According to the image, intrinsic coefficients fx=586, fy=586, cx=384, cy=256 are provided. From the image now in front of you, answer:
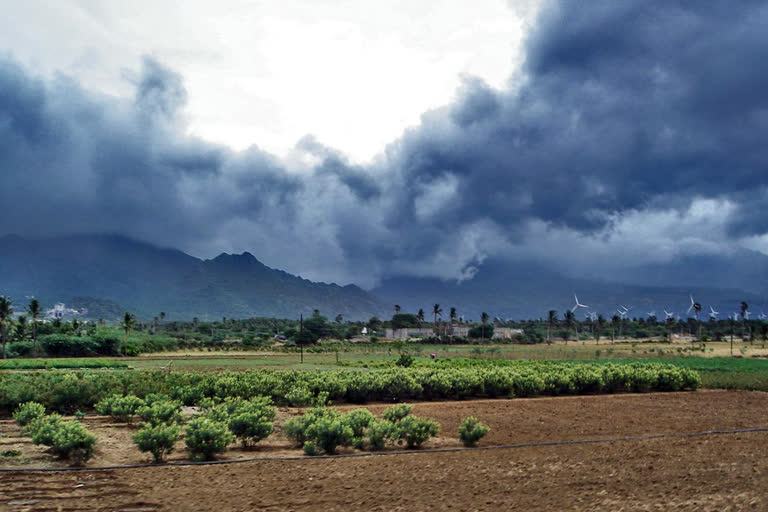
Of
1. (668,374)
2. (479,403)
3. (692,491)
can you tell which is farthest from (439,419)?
(668,374)

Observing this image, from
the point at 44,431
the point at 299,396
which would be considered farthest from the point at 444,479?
the point at 299,396

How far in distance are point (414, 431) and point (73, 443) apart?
816 cm

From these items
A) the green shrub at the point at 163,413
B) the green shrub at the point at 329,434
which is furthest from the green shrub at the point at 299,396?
the green shrub at the point at 329,434

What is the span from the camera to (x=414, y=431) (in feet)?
50.3

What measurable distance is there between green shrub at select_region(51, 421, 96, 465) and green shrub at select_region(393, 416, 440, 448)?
732 centimetres

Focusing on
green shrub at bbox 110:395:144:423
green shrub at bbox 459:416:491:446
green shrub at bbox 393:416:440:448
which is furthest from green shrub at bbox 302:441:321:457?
green shrub at bbox 110:395:144:423

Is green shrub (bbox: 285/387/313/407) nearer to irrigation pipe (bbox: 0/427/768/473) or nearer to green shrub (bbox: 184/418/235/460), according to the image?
irrigation pipe (bbox: 0/427/768/473)

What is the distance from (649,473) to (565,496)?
3.04 m

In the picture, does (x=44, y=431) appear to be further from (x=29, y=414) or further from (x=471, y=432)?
(x=471, y=432)

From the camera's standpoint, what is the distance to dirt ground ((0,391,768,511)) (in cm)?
1082

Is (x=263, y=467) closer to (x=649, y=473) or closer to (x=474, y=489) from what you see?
(x=474, y=489)

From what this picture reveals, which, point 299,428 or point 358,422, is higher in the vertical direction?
point 358,422

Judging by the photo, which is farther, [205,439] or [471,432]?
[471,432]

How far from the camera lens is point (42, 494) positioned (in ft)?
37.5
